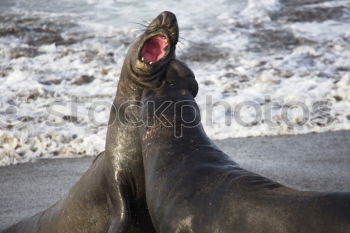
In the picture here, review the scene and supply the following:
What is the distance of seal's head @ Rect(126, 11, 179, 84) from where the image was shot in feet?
18.1

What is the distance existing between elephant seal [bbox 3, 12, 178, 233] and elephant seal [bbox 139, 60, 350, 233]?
22 centimetres

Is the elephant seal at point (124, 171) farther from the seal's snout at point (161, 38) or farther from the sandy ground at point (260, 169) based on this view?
the sandy ground at point (260, 169)

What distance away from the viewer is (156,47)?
567 centimetres

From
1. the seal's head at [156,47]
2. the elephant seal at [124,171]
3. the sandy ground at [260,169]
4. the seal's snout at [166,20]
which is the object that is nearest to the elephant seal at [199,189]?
the seal's head at [156,47]

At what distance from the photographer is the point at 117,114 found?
5.88 m

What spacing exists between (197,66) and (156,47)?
7.22 metres

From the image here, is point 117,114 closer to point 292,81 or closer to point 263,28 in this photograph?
point 292,81

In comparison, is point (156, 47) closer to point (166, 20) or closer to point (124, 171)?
point (166, 20)

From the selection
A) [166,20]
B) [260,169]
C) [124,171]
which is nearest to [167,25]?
[166,20]

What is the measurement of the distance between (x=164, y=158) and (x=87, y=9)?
47.0ft

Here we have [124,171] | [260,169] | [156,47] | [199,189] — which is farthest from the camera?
[260,169]

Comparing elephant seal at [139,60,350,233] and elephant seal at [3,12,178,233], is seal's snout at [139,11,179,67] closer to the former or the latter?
elephant seal at [3,12,178,233]

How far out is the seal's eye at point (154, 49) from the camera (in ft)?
→ 18.3

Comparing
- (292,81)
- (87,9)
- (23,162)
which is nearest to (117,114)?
(23,162)
